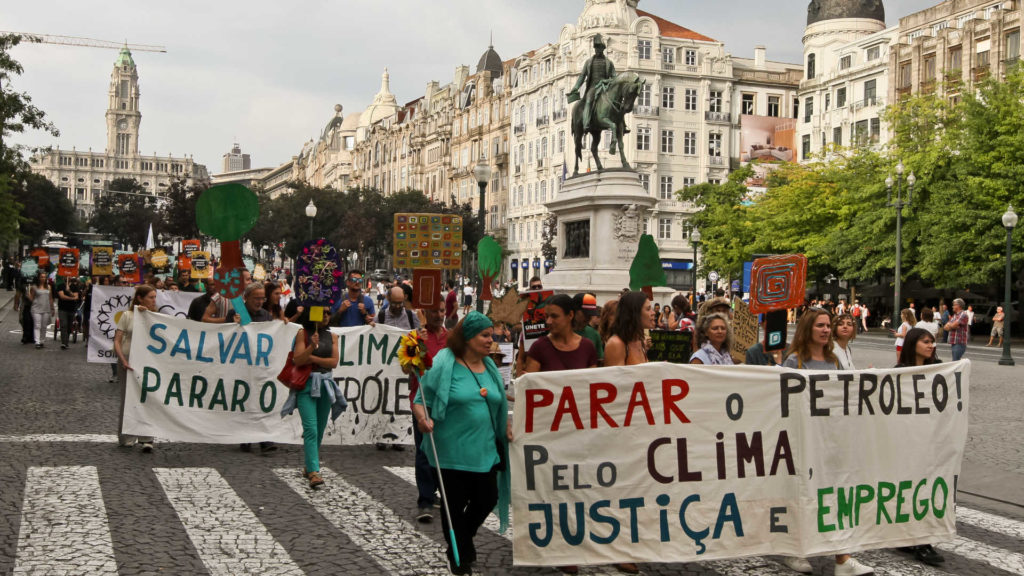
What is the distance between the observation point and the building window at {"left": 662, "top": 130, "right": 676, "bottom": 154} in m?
77.4

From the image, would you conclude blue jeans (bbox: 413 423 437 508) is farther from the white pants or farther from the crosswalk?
the white pants

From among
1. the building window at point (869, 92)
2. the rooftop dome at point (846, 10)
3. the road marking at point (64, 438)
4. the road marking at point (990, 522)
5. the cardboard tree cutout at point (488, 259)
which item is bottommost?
the road marking at point (990, 522)

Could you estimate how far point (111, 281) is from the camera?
2800cm

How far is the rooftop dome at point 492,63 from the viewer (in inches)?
3927

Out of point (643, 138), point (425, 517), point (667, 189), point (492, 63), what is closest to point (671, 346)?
point (425, 517)

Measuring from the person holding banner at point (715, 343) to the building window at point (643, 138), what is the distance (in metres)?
69.0

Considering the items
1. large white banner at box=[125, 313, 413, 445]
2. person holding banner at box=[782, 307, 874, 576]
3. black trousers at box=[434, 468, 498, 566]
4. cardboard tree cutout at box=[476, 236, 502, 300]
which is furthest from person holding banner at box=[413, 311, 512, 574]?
cardboard tree cutout at box=[476, 236, 502, 300]

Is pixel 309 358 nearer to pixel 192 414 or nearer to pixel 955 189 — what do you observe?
pixel 192 414

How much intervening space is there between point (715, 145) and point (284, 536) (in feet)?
247

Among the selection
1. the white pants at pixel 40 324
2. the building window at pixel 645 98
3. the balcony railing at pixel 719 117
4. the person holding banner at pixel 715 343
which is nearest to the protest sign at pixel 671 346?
the person holding banner at pixel 715 343

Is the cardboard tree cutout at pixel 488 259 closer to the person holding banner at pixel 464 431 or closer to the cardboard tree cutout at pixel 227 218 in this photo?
the cardboard tree cutout at pixel 227 218

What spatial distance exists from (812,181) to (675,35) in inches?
1151

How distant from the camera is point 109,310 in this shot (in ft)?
56.1

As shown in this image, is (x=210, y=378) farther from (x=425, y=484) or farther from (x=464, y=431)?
(x=464, y=431)
